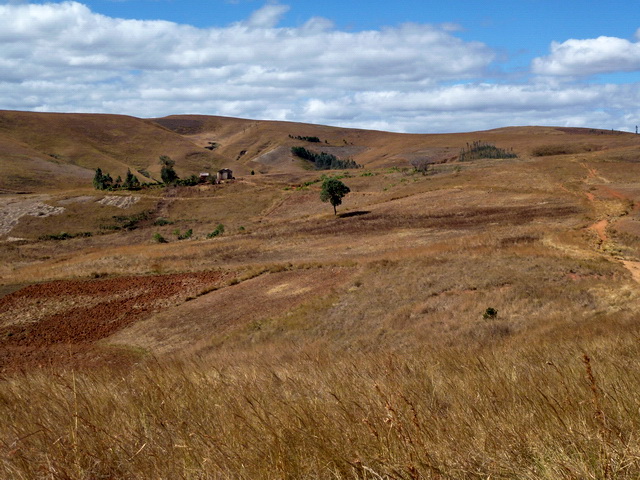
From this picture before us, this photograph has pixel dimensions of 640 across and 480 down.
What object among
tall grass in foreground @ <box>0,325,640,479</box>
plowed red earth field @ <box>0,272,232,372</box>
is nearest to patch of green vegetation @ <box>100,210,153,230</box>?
plowed red earth field @ <box>0,272,232,372</box>

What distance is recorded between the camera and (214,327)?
76.9ft

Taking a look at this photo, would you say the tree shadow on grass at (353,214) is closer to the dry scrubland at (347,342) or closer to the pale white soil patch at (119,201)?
the dry scrubland at (347,342)

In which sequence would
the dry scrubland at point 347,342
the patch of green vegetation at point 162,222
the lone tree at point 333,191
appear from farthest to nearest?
the patch of green vegetation at point 162,222 < the lone tree at point 333,191 < the dry scrubland at point 347,342

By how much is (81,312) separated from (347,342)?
1973 cm

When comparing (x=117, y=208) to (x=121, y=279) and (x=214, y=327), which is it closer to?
(x=121, y=279)

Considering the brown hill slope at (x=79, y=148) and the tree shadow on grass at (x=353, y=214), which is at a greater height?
the brown hill slope at (x=79, y=148)

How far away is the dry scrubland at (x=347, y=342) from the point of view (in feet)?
10.1

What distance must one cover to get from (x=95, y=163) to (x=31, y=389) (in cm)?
Answer: 15599

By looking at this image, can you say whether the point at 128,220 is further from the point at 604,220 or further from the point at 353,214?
the point at 604,220

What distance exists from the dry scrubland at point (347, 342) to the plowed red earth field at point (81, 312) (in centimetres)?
20

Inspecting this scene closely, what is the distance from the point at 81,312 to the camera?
30.2m

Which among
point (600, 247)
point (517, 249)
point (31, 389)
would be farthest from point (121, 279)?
point (31, 389)

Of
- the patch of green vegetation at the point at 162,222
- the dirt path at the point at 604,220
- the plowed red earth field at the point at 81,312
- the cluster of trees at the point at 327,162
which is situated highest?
the cluster of trees at the point at 327,162

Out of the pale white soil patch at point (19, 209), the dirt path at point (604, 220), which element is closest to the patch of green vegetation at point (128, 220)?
the pale white soil patch at point (19, 209)
